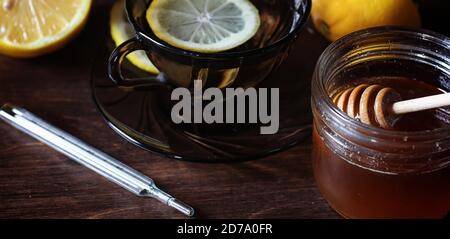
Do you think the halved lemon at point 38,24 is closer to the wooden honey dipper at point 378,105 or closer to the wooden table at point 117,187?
the wooden table at point 117,187

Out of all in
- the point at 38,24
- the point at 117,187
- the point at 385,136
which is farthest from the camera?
the point at 38,24

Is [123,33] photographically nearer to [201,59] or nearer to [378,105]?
[201,59]

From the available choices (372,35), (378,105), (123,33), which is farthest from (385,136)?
(123,33)

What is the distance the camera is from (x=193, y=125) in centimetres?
→ 82

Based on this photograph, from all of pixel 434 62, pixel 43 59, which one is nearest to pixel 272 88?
Result: pixel 434 62

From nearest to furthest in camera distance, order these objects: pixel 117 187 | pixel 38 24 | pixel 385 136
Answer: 1. pixel 385 136
2. pixel 117 187
3. pixel 38 24

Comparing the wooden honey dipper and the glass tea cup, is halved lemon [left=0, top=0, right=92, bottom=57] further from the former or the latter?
the wooden honey dipper

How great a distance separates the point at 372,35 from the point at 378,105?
109mm

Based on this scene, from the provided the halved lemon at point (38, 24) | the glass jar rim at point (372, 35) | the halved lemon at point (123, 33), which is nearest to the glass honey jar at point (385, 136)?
the glass jar rim at point (372, 35)

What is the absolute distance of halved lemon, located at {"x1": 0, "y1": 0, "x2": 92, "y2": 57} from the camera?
2.93 ft

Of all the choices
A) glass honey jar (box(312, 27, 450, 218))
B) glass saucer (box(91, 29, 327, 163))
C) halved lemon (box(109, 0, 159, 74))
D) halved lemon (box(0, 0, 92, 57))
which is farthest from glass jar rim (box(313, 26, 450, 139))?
halved lemon (box(0, 0, 92, 57))

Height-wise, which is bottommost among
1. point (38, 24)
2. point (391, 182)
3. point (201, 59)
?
point (391, 182)

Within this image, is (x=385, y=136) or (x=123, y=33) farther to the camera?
(x=123, y=33)

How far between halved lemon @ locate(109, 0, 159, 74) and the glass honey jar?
25cm
